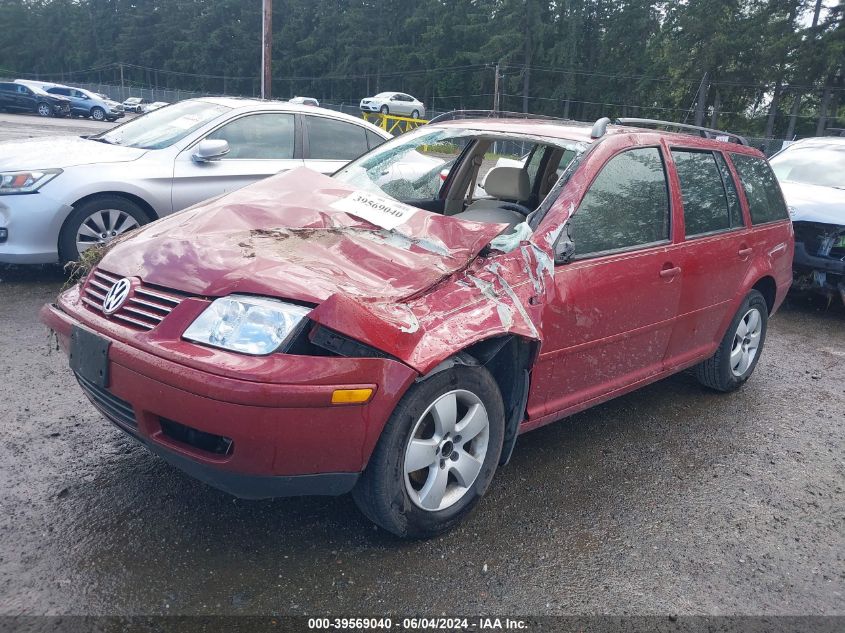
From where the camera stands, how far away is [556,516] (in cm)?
311

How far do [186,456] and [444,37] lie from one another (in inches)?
2553

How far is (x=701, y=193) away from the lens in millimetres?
4141

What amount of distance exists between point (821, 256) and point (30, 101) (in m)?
37.2

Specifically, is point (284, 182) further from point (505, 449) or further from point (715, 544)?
point (715, 544)

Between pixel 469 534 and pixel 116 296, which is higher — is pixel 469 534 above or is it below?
below

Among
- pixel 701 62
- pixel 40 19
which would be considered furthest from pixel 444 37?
pixel 40 19

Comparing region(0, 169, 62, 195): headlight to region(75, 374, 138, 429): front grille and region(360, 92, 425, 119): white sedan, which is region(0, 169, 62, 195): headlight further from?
region(360, 92, 425, 119): white sedan

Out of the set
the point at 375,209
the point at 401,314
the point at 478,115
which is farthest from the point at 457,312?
the point at 478,115

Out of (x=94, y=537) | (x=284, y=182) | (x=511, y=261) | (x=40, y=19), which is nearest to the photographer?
(x=94, y=537)

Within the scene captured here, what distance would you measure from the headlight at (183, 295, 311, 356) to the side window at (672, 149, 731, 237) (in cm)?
251

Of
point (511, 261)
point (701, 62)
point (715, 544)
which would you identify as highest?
point (701, 62)

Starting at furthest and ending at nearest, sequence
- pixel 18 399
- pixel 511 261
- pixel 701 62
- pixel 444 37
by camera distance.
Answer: pixel 444 37
pixel 701 62
pixel 18 399
pixel 511 261

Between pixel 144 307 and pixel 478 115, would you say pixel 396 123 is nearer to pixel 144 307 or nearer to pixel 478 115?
pixel 478 115

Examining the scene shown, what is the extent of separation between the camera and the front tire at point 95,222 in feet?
18.7
